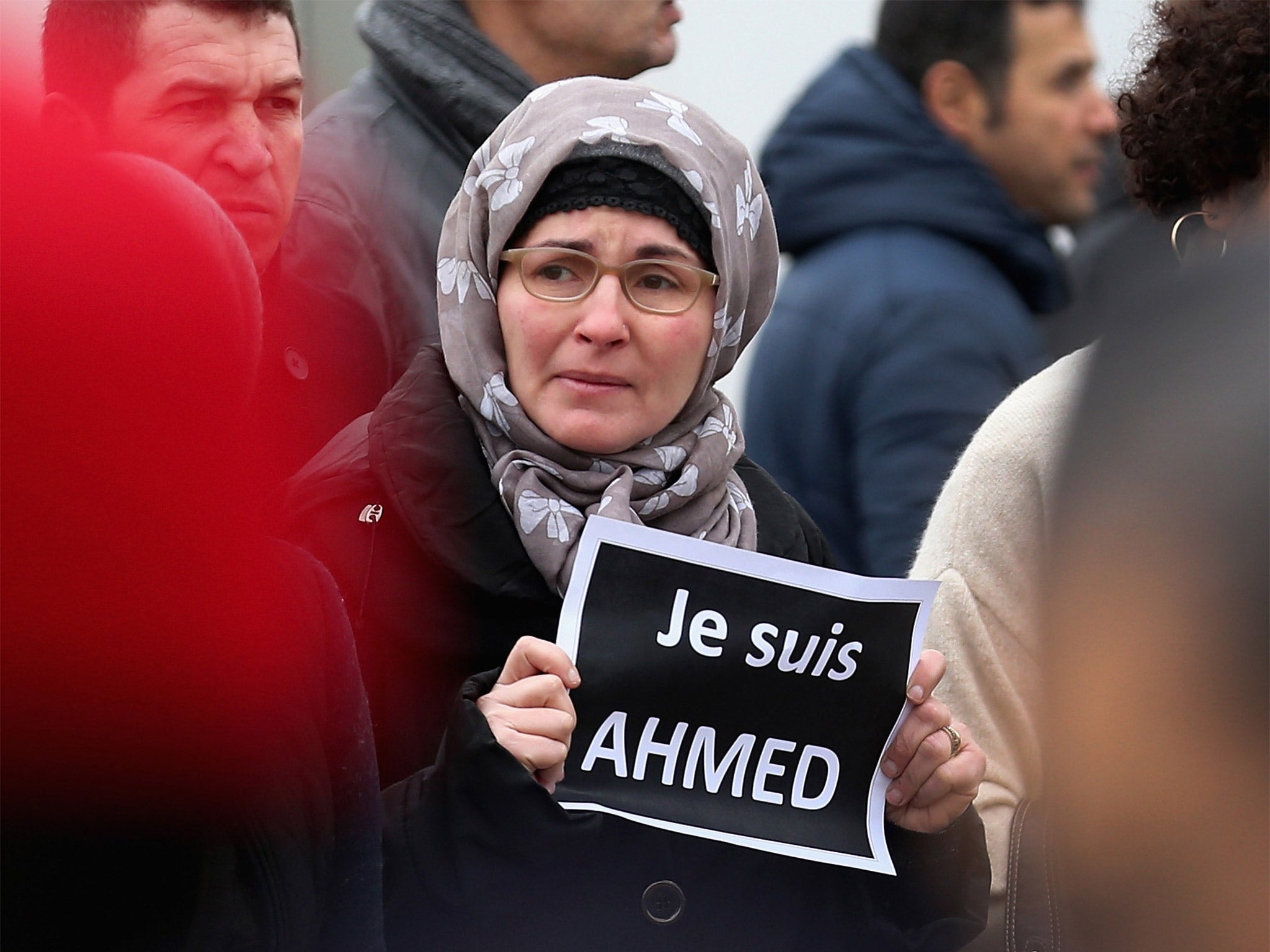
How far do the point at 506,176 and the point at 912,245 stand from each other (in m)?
1.50

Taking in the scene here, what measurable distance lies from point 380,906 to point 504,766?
19 cm

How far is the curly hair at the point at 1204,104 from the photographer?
6.70ft

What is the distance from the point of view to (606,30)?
2732mm

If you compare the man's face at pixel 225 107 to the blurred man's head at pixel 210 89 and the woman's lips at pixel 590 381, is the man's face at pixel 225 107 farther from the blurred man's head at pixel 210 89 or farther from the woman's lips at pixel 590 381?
the woman's lips at pixel 590 381

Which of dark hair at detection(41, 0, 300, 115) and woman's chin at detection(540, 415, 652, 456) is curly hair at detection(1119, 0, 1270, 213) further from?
dark hair at detection(41, 0, 300, 115)

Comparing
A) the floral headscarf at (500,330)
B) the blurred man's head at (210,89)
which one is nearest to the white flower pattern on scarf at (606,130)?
the floral headscarf at (500,330)

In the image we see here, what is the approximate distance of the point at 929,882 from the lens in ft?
6.35

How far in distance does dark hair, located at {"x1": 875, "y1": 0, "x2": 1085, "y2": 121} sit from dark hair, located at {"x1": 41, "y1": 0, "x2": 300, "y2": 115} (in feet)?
5.59

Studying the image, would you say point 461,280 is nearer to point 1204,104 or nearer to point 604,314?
point 604,314

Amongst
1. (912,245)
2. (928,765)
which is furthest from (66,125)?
(912,245)

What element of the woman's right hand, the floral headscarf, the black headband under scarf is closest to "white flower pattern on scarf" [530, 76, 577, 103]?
the floral headscarf

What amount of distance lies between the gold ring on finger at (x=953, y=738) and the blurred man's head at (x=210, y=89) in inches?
37.6

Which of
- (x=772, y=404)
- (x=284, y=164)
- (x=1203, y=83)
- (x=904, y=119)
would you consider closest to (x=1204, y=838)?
(x=1203, y=83)

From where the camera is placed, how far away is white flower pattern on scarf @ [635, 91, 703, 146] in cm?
202
